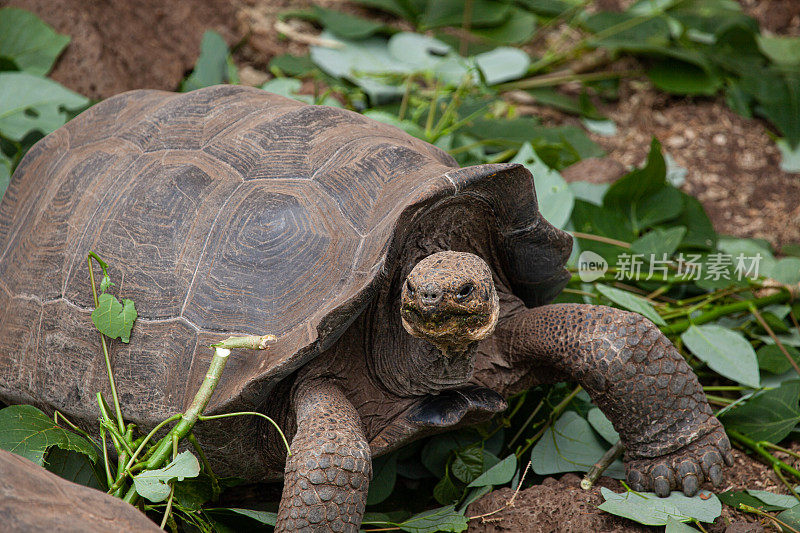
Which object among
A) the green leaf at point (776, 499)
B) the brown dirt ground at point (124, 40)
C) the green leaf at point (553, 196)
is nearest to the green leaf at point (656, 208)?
the green leaf at point (553, 196)

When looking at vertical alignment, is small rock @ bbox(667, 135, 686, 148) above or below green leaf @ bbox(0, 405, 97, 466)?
below

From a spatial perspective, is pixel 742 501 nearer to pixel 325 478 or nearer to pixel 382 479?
pixel 382 479

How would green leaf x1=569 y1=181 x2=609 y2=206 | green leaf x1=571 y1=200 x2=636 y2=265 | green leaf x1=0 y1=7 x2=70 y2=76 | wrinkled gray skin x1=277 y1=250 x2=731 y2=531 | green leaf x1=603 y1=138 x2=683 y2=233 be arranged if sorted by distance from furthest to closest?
green leaf x1=0 y1=7 x2=70 y2=76
green leaf x1=569 y1=181 x2=609 y2=206
green leaf x1=603 y1=138 x2=683 y2=233
green leaf x1=571 y1=200 x2=636 y2=265
wrinkled gray skin x1=277 y1=250 x2=731 y2=531

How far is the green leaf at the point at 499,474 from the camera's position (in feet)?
8.21

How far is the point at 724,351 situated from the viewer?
3057 mm

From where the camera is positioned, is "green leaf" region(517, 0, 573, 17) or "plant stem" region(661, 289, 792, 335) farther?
"green leaf" region(517, 0, 573, 17)

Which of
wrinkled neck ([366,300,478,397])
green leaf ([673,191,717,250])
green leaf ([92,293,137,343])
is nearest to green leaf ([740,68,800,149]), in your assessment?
green leaf ([673,191,717,250])

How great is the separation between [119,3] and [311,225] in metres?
3.10

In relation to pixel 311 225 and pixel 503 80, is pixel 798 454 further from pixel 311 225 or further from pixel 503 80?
pixel 503 80

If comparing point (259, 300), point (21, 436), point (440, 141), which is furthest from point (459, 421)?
point (440, 141)

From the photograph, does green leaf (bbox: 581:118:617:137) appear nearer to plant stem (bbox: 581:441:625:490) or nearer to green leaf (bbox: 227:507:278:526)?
plant stem (bbox: 581:441:625:490)

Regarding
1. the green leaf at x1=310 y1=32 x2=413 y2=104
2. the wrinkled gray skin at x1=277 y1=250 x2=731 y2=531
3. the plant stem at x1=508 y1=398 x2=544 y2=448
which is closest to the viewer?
the wrinkled gray skin at x1=277 y1=250 x2=731 y2=531

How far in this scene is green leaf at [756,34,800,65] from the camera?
523 centimetres

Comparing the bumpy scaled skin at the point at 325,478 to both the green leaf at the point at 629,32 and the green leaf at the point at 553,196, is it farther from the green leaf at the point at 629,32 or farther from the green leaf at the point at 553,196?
the green leaf at the point at 629,32
